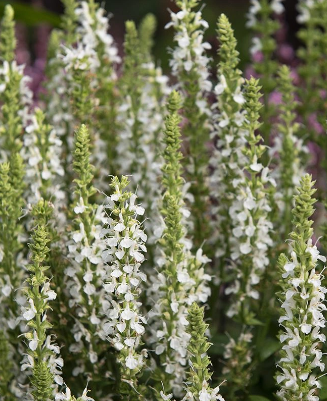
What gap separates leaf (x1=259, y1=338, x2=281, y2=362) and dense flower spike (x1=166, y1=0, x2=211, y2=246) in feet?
1.51

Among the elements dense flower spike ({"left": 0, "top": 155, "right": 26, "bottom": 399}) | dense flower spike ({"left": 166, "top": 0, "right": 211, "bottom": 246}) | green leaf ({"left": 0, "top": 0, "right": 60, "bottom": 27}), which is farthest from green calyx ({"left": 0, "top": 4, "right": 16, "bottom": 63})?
green leaf ({"left": 0, "top": 0, "right": 60, "bottom": 27})

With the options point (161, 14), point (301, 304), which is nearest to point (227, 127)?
point (301, 304)

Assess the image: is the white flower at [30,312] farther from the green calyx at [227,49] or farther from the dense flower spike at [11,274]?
the green calyx at [227,49]

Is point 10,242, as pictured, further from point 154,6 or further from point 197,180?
point 154,6

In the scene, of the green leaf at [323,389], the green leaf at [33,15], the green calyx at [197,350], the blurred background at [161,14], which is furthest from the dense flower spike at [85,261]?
the blurred background at [161,14]

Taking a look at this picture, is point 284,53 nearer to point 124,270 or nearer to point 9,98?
point 9,98

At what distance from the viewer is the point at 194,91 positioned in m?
2.62

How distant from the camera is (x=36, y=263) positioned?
203cm

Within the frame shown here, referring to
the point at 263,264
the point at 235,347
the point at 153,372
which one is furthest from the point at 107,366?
the point at 263,264

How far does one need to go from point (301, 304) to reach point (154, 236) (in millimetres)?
646

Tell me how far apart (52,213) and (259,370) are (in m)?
0.93

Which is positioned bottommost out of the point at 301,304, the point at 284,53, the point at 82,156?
the point at 301,304

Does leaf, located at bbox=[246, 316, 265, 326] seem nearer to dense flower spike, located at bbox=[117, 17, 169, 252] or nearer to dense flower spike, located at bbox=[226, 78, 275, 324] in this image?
dense flower spike, located at bbox=[226, 78, 275, 324]

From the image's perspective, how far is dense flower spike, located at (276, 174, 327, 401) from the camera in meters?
2.00
